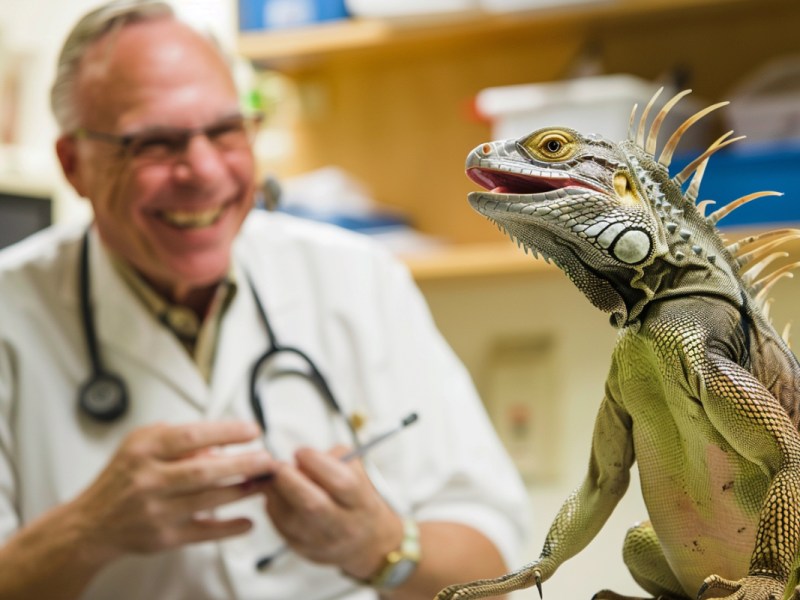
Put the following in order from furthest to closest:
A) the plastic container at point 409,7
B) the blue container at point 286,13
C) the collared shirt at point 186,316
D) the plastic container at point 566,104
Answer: the blue container at point 286,13 < the plastic container at point 409,7 < the collared shirt at point 186,316 < the plastic container at point 566,104

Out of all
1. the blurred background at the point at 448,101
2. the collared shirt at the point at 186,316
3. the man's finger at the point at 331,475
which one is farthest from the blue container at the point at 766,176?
the collared shirt at the point at 186,316

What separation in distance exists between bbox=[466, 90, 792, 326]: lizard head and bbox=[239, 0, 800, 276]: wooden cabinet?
122cm

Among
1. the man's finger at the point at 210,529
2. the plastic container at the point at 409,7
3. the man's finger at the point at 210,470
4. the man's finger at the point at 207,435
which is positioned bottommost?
the man's finger at the point at 210,529

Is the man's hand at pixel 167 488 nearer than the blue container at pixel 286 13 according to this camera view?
Yes

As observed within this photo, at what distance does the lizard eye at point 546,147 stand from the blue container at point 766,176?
39 centimetres

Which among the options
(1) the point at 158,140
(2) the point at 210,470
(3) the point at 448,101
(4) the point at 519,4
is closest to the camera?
(2) the point at 210,470

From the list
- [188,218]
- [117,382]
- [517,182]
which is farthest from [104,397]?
[517,182]

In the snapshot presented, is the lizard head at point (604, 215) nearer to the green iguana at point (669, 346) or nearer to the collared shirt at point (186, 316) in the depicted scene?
the green iguana at point (669, 346)

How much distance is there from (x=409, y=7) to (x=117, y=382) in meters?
0.91

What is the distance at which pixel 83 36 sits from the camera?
4.48 ft

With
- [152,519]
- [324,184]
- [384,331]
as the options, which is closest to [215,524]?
[152,519]

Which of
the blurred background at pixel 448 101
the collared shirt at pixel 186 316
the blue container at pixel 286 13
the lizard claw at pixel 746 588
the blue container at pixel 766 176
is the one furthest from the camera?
the blue container at pixel 286 13

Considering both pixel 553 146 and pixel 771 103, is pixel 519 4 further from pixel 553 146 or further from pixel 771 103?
pixel 553 146

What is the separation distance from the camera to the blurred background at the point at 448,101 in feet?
5.45
